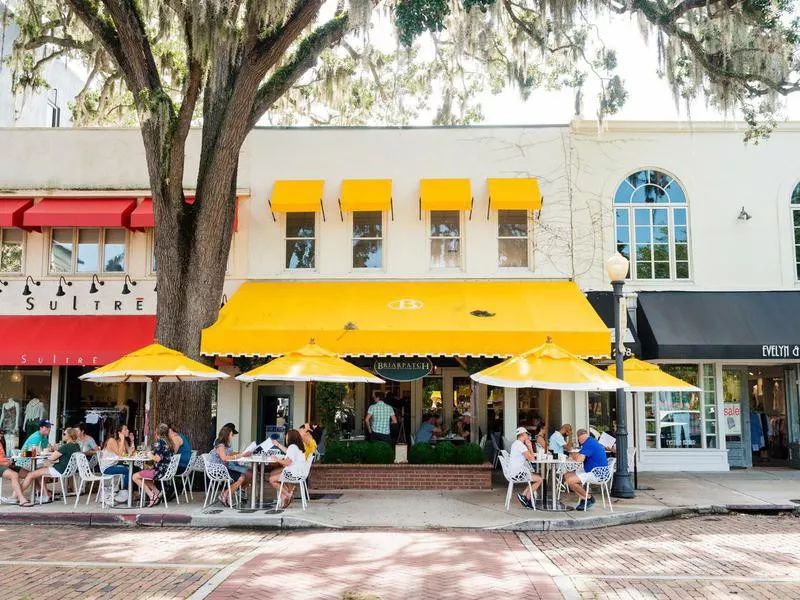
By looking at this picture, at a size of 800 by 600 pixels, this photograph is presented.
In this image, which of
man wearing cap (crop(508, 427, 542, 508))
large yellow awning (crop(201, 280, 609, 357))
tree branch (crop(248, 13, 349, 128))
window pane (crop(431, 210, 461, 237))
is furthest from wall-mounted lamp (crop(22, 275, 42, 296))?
man wearing cap (crop(508, 427, 542, 508))

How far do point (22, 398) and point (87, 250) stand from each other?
3728 mm

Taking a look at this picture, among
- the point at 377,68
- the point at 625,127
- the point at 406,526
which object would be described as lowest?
→ the point at 406,526

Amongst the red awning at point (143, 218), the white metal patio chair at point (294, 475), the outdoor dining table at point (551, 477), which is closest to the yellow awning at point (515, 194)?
the red awning at point (143, 218)

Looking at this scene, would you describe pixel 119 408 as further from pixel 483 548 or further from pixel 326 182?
pixel 483 548

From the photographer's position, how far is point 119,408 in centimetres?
1769

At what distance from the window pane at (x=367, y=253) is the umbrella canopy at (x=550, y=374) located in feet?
18.7

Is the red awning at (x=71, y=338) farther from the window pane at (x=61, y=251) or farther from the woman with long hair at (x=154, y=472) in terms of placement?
the woman with long hair at (x=154, y=472)

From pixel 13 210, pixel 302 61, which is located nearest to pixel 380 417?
pixel 302 61

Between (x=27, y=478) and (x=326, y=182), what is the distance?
8.80 metres

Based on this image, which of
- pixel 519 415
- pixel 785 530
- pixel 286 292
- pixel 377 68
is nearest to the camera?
pixel 785 530

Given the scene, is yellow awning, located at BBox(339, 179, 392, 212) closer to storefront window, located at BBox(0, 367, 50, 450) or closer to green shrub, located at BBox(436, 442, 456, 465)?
green shrub, located at BBox(436, 442, 456, 465)

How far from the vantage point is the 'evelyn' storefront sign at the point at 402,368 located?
1588 cm

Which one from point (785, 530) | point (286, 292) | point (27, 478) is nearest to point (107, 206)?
point (286, 292)

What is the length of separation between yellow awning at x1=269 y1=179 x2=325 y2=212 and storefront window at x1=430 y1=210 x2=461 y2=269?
2693 millimetres
